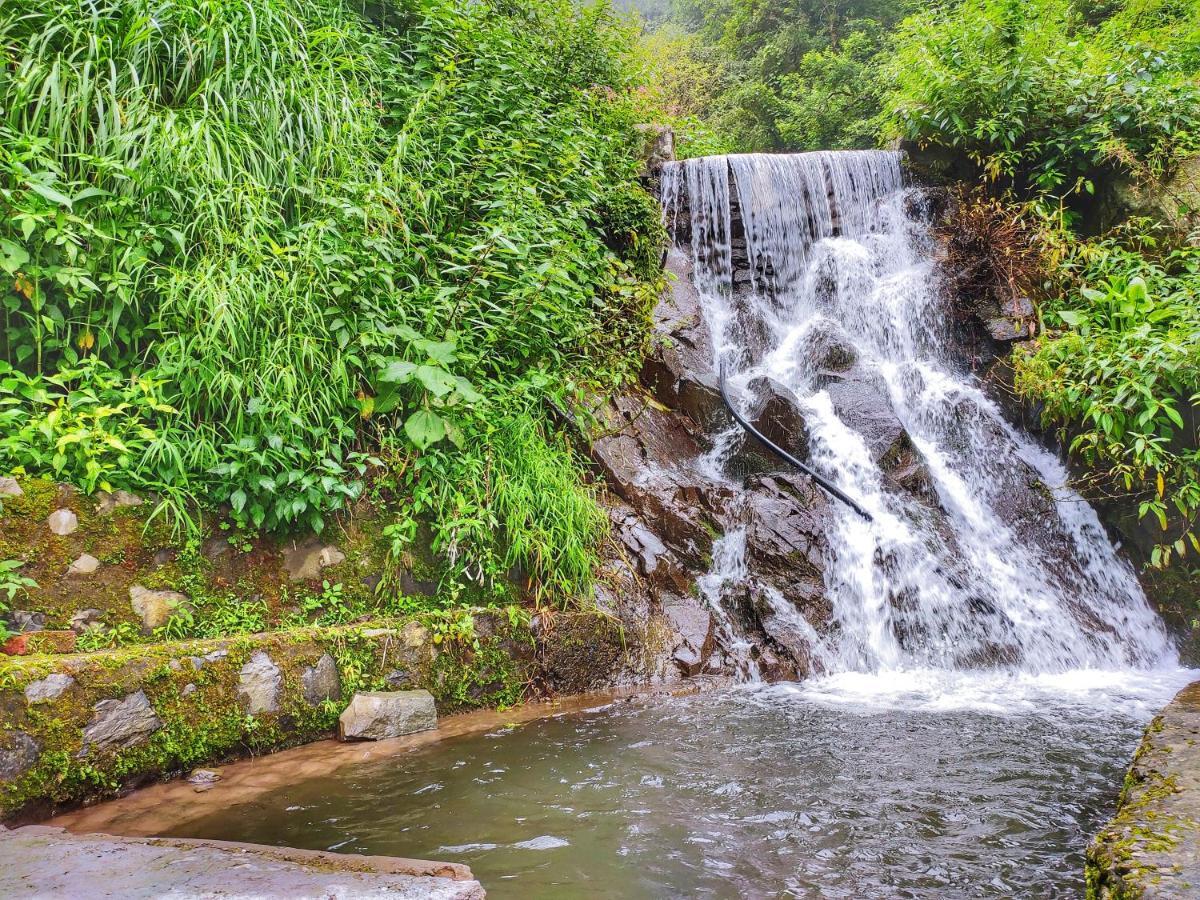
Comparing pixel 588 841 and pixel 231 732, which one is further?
pixel 231 732

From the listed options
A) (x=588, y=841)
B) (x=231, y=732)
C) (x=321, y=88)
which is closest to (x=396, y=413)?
(x=231, y=732)

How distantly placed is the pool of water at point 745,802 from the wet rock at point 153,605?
3.43ft

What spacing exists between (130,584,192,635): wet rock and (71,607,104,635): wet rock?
13cm

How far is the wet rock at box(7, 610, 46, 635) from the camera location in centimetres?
283

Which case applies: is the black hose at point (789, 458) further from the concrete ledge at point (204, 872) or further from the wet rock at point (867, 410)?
the concrete ledge at point (204, 872)

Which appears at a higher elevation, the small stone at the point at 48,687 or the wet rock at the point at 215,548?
the wet rock at the point at 215,548

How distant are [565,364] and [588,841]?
3.50 meters

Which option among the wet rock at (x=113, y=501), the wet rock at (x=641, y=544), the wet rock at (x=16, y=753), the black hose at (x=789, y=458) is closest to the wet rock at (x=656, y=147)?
the black hose at (x=789, y=458)

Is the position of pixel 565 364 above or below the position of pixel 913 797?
above

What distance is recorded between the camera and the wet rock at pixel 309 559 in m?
3.58

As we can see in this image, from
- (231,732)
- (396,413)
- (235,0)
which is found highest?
(235,0)

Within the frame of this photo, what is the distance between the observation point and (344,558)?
3695mm

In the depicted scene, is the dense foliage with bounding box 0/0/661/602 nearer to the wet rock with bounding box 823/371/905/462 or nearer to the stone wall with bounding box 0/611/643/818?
the stone wall with bounding box 0/611/643/818

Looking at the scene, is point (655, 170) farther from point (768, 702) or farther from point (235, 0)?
point (768, 702)
